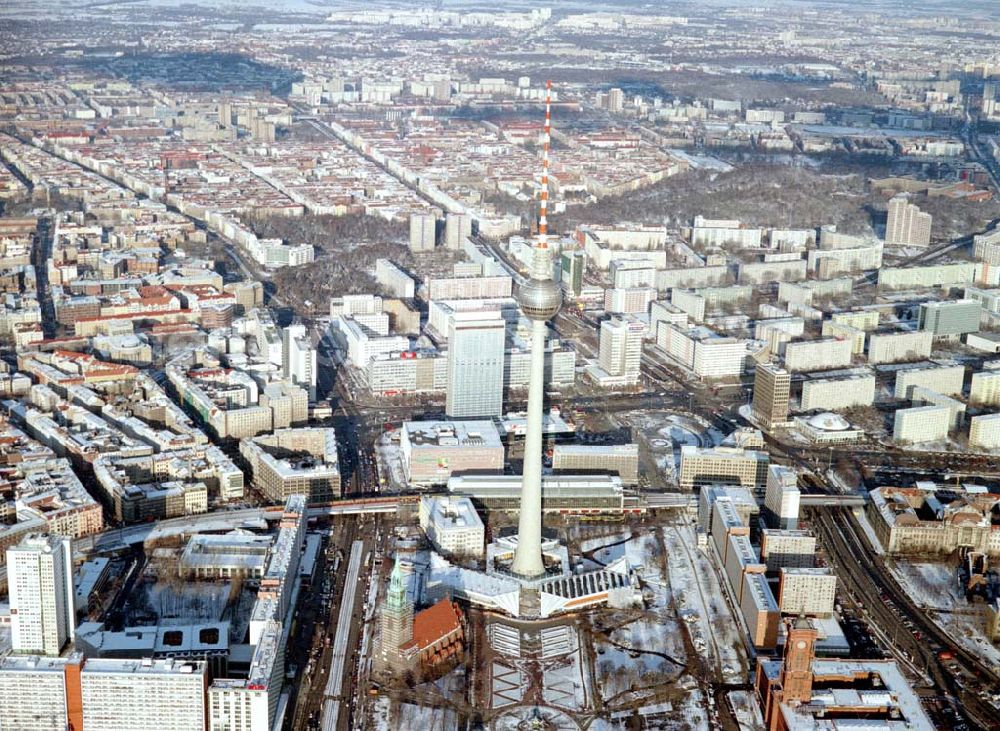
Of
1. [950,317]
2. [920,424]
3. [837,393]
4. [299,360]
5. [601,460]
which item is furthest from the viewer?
[950,317]

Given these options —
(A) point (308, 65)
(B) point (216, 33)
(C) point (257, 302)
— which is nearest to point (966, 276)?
(C) point (257, 302)

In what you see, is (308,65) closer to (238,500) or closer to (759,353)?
(759,353)

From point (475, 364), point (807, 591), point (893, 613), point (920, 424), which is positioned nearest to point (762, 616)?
point (807, 591)

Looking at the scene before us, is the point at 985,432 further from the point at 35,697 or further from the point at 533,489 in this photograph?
the point at 35,697

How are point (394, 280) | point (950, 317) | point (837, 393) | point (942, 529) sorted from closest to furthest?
point (942, 529)
point (837, 393)
point (950, 317)
point (394, 280)

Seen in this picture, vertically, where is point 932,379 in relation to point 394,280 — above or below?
below

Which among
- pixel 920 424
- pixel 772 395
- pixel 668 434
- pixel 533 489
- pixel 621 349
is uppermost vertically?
pixel 533 489

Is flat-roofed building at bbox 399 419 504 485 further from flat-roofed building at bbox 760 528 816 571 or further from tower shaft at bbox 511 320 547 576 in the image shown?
flat-roofed building at bbox 760 528 816 571

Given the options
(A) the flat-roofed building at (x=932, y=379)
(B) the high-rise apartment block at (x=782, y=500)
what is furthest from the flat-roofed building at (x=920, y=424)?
(B) the high-rise apartment block at (x=782, y=500)
